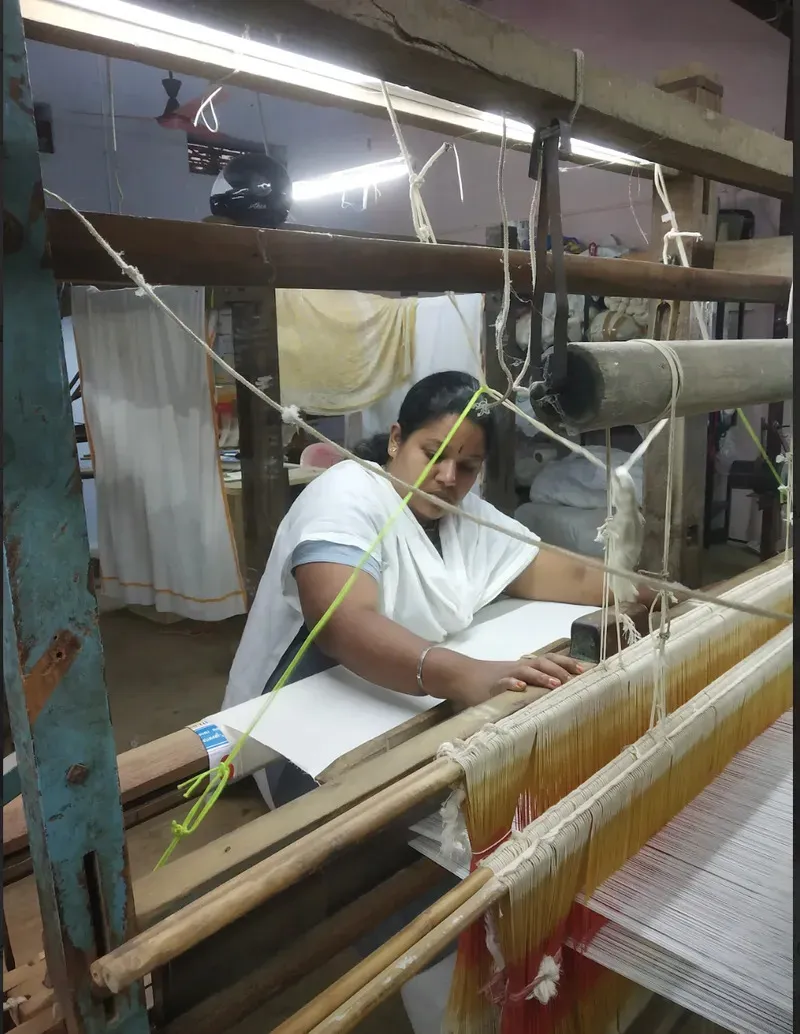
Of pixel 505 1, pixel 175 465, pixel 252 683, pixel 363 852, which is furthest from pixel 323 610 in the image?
pixel 505 1

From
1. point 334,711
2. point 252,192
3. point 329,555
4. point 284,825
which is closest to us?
point 284,825

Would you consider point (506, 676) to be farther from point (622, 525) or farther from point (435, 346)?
point (435, 346)

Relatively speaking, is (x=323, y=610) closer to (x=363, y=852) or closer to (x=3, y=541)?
(x=363, y=852)

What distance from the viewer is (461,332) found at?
3.93 metres

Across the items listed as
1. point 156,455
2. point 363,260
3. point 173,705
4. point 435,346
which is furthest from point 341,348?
point 363,260

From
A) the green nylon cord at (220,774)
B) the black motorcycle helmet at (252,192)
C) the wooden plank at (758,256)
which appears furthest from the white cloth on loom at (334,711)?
the black motorcycle helmet at (252,192)

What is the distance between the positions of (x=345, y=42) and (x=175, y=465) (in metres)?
3.28

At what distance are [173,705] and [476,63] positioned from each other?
309cm

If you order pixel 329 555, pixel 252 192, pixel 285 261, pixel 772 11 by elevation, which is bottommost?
pixel 329 555

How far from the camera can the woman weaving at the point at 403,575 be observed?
130cm

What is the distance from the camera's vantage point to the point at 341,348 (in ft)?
13.3

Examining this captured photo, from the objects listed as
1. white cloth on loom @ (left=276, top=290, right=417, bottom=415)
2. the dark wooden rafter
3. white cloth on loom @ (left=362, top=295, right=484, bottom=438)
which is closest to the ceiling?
white cloth on loom @ (left=362, top=295, right=484, bottom=438)

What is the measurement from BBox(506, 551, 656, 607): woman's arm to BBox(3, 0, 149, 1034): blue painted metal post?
142 cm

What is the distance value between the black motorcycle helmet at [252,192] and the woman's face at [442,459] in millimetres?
1233
